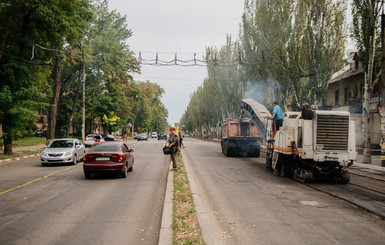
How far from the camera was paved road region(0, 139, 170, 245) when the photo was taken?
5.38m

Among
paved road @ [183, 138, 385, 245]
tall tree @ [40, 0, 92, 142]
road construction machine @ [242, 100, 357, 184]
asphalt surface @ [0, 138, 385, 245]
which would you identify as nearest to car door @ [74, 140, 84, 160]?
asphalt surface @ [0, 138, 385, 245]

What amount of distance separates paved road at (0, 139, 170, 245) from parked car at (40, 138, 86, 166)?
4.61 meters

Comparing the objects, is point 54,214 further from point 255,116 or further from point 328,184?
point 255,116

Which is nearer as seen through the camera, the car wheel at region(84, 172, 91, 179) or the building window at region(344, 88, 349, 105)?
the car wheel at region(84, 172, 91, 179)

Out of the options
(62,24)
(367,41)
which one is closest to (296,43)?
(367,41)

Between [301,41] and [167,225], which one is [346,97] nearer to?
[301,41]

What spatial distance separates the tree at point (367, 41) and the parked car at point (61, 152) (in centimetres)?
1619

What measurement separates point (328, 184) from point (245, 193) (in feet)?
12.5

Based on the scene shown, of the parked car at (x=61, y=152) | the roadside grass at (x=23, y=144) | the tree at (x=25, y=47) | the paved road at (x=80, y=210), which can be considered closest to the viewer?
the paved road at (x=80, y=210)

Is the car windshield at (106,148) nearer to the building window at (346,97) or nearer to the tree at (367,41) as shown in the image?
the tree at (367,41)

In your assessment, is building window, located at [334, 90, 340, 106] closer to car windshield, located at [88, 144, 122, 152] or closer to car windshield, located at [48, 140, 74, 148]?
car windshield, located at [48, 140, 74, 148]

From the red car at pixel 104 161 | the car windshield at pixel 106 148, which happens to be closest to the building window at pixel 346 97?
the car windshield at pixel 106 148

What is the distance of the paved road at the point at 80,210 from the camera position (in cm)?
538

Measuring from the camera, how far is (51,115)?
28922 millimetres
